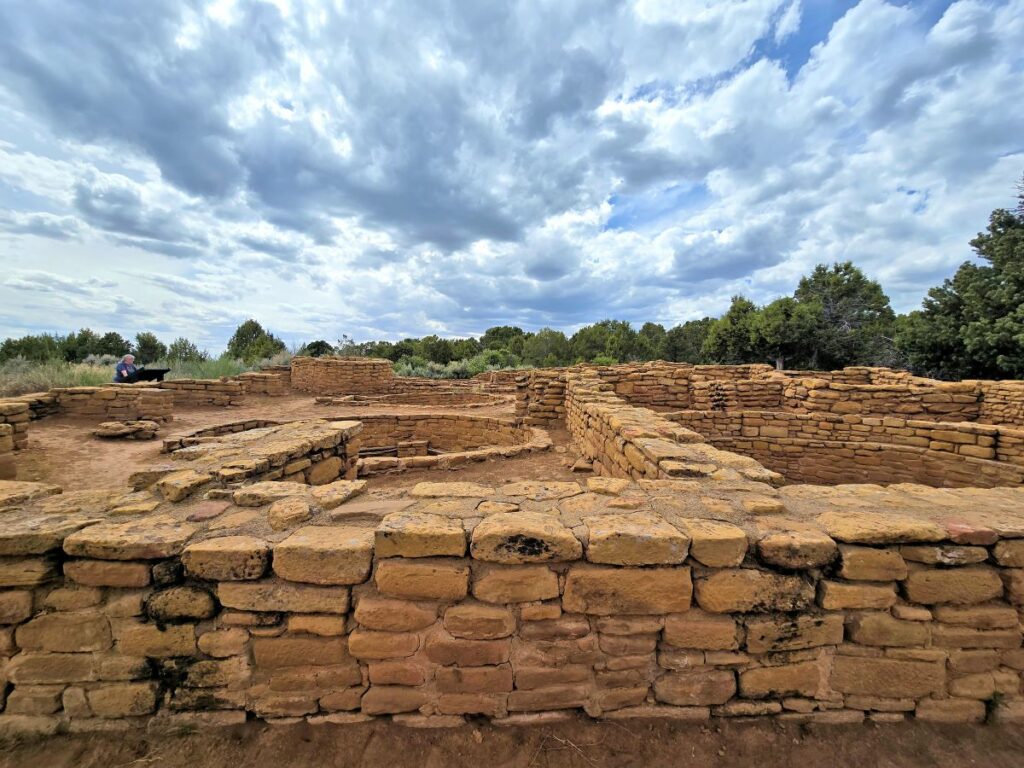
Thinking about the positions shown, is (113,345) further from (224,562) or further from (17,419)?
(224,562)

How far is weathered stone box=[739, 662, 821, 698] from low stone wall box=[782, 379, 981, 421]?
763cm

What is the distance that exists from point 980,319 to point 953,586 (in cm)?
1970

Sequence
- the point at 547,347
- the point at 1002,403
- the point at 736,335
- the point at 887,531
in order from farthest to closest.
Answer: the point at 547,347
the point at 736,335
the point at 1002,403
the point at 887,531

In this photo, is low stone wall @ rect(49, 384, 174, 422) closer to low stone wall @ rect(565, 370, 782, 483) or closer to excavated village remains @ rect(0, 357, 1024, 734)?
excavated village remains @ rect(0, 357, 1024, 734)

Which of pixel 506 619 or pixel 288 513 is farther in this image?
pixel 288 513

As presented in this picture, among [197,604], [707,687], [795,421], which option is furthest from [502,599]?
[795,421]

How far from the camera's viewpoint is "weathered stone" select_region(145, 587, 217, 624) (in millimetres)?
1897

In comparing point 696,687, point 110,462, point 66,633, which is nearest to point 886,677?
point 696,687

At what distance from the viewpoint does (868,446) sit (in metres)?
7.16

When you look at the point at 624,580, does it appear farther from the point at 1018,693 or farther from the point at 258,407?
the point at 258,407

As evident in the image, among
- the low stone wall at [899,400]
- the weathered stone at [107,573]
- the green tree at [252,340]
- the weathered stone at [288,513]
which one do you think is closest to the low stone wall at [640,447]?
the weathered stone at [288,513]

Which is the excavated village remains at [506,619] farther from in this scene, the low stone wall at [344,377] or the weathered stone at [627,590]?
the low stone wall at [344,377]

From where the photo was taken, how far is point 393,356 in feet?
128

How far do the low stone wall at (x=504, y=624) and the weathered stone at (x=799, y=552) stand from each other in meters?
0.01
